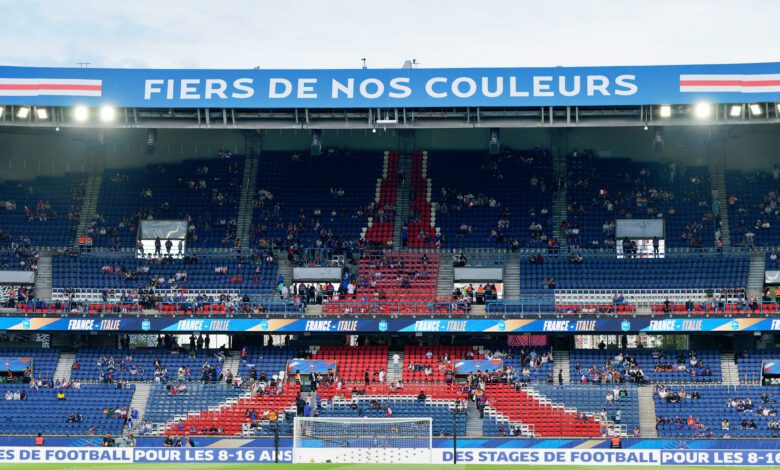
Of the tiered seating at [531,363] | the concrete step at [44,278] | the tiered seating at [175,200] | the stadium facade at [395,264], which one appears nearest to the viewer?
the stadium facade at [395,264]

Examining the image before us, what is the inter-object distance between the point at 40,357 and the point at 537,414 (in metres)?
24.7

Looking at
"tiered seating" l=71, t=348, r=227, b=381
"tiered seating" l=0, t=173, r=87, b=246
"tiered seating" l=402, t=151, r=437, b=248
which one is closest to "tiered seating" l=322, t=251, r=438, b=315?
"tiered seating" l=402, t=151, r=437, b=248

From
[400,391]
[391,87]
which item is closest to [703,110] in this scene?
[391,87]

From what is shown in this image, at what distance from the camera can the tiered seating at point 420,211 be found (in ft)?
207

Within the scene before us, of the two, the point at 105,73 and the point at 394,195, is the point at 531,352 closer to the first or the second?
the point at 394,195

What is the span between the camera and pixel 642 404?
53.2 m

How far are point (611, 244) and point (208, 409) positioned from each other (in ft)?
73.8

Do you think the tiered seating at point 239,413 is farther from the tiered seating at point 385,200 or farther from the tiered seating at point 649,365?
the tiered seating at point 649,365

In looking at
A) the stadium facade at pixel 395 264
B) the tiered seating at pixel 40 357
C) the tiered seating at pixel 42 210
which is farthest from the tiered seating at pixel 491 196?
the tiered seating at pixel 40 357

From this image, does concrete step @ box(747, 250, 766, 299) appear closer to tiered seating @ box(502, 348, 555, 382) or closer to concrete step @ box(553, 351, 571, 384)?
concrete step @ box(553, 351, 571, 384)

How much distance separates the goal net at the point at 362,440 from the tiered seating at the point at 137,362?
1094 centimetres

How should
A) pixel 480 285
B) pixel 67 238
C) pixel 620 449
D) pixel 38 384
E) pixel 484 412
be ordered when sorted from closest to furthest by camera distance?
A: pixel 620 449, pixel 484 412, pixel 38 384, pixel 480 285, pixel 67 238

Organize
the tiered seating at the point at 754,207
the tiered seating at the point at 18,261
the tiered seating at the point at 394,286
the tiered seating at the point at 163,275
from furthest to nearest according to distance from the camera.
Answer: the tiered seating at the point at 18,261 < the tiered seating at the point at 754,207 < the tiered seating at the point at 163,275 < the tiered seating at the point at 394,286

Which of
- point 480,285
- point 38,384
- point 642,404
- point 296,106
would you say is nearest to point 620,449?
point 642,404
